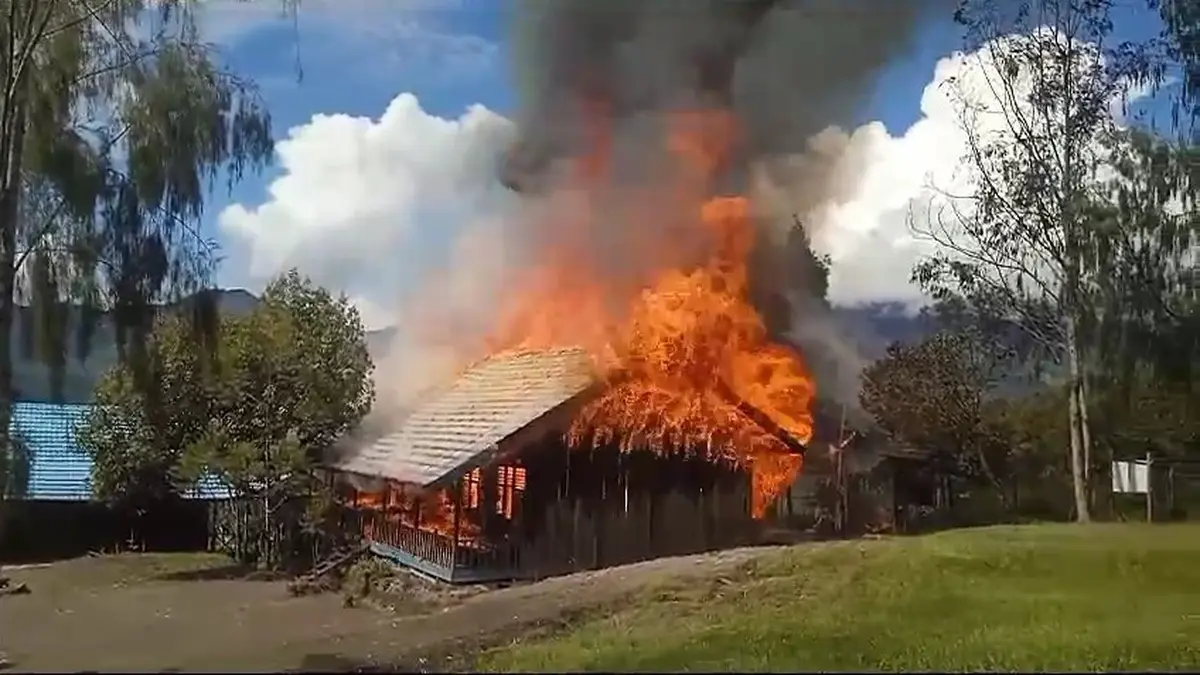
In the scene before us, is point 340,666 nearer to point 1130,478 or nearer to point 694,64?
point 694,64

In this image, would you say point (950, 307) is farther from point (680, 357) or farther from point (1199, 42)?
point (1199, 42)

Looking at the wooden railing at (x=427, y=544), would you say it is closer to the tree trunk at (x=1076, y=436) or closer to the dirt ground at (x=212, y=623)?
the dirt ground at (x=212, y=623)

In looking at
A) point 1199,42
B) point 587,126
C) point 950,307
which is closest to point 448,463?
point 587,126

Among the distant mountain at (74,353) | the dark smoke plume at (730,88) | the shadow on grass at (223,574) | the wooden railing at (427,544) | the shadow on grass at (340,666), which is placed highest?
the dark smoke plume at (730,88)

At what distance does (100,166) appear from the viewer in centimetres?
409

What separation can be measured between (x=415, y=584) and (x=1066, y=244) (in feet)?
8.33

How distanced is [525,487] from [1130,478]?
217 centimetres

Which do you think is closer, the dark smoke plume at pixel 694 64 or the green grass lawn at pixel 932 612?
the green grass lawn at pixel 932 612

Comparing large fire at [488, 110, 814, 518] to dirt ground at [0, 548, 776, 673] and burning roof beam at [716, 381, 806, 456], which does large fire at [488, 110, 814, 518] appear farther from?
dirt ground at [0, 548, 776, 673]

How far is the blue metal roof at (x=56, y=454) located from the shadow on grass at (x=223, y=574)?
216 mm

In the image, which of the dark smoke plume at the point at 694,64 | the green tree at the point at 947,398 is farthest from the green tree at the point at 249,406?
the green tree at the point at 947,398

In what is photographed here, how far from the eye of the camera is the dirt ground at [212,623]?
3812 millimetres

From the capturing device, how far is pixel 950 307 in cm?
457

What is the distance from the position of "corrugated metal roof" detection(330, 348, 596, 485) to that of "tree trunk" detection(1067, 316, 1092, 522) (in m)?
1.79
